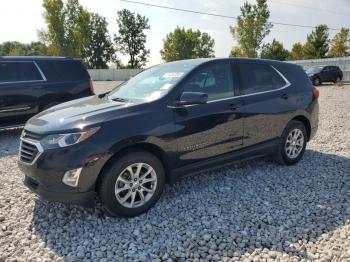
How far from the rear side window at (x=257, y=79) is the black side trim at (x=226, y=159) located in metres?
0.81

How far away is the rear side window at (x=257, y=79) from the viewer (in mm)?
4812

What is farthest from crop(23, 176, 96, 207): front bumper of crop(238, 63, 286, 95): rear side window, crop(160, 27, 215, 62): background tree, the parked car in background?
crop(160, 27, 215, 62): background tree

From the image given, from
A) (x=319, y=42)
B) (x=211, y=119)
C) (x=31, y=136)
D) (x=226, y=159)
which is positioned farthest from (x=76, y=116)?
(x=319, y=42)

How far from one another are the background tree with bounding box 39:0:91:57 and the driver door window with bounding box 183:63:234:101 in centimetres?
5043

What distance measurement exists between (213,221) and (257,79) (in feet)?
7.68

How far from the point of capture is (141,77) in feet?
16.2

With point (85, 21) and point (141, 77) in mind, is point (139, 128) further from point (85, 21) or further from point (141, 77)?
point (85, 21)

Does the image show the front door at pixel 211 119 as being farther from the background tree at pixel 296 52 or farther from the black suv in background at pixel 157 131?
the background tree at pixel 296 52

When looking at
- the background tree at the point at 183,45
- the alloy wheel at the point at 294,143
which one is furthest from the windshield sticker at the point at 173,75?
the background tree at the point at 183,45

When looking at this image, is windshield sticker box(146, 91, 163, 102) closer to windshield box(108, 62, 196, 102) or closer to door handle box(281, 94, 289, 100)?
windshield box(108, 62, 196, 102)

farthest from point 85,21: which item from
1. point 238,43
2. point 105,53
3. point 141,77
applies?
point 141,77

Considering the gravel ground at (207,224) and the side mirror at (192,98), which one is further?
the side mirror at (192,98)

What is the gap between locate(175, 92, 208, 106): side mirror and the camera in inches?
153

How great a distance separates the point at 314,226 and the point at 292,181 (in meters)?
1.30
